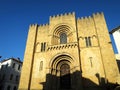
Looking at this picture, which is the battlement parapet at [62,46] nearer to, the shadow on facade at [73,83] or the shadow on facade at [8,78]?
the shadow on facade at [73,83]

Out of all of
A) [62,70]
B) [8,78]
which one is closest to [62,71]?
[62,70]

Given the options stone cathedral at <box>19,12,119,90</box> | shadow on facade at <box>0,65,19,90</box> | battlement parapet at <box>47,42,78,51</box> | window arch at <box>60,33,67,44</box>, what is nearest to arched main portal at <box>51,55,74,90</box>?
stone cathedral at <box>19,12,119,90</box>

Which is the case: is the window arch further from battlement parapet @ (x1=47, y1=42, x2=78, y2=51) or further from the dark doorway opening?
the dark doorway opening

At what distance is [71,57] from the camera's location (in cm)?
1652

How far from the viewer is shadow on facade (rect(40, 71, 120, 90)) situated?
14.4 m

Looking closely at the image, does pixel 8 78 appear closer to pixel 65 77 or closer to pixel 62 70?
pixel 62 70

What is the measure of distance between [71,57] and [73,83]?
340cm

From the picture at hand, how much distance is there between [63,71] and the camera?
17.0 metres

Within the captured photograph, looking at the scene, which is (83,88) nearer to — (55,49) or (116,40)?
(55,49)

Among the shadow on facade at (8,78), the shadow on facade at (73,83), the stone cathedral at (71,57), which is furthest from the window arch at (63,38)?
the shadow on facade at (8,78)

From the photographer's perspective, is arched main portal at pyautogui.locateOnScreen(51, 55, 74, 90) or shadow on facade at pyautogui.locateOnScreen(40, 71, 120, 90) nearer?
shadow on facade at pyautogui.locateOnScreen(40, 71, 120, 90)

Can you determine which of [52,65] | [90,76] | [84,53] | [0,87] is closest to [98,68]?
[90,76]

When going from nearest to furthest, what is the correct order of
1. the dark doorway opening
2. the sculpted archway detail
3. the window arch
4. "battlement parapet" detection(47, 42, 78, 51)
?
1. the dark doorway opening
2. the sculpted archway detail
3. "battlement parapet" detection(47, 42, 78, 51)
4. the window arch

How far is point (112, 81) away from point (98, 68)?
87.5 inches
